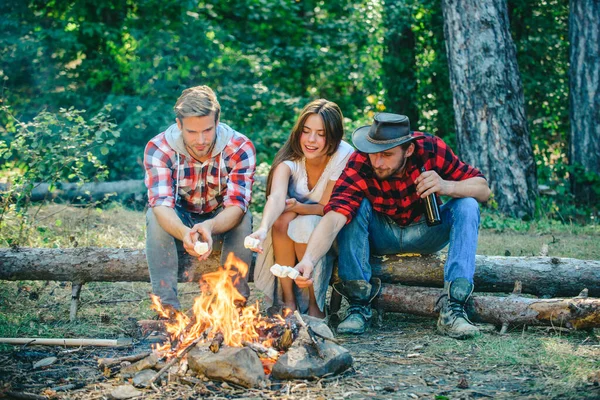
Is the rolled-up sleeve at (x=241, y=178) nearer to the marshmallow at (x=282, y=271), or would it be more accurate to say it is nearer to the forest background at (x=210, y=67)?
the marshmallow at (x=282, y=271)

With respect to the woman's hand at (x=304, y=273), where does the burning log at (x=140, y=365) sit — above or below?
below

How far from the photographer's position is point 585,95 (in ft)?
30.0

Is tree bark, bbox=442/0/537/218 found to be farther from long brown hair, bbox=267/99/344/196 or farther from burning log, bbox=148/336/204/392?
burning log, bbox=148/336/204/392

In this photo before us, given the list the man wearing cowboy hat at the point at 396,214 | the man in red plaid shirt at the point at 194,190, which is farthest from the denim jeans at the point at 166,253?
the man wearing cowboy hat at the point at 396,214

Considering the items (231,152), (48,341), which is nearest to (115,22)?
(231,152)

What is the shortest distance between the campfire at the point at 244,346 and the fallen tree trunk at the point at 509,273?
3.62 feet

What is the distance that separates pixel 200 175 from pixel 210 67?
22.1 feet

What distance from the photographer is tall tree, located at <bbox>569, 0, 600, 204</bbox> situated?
902 centimetres

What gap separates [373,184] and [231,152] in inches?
43.0

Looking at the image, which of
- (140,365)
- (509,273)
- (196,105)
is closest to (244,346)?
(140,365)

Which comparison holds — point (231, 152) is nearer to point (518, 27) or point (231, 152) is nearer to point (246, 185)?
point (246, 185)

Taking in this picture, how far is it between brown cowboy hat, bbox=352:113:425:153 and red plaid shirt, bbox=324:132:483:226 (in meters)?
0.18

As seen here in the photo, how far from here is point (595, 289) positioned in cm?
496

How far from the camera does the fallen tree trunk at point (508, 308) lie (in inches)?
174
